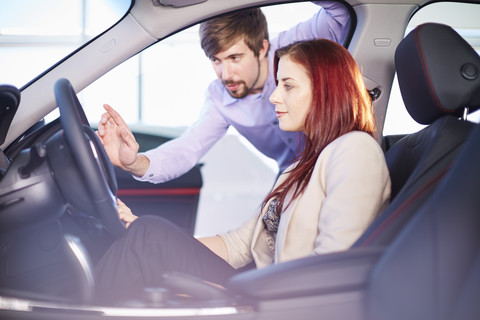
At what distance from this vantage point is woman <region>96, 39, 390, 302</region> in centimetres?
116

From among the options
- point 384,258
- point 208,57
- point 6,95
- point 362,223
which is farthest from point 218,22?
point 384,258

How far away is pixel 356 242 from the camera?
3.44ft

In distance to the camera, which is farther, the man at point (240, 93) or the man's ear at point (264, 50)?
the man's ear at point (264, 50)

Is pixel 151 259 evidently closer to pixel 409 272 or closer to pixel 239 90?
pixel 409 272

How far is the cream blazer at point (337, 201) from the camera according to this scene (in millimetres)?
1128

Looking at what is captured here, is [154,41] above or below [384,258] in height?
above

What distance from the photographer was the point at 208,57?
208 centimetres

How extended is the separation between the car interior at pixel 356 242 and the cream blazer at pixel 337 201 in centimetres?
8

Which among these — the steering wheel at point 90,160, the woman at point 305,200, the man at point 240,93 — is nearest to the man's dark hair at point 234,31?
the man at point 240,93

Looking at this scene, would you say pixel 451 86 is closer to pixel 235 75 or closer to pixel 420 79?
pixel 420 79

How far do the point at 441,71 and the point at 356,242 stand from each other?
1.51 ft

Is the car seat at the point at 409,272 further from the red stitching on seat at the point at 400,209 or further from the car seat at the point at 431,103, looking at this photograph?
the car seat at the point at 431,103

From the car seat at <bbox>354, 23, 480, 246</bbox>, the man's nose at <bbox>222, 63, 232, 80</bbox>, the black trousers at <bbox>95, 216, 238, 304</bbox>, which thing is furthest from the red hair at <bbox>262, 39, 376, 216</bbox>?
the man's nose at <bbox>222, 63, 232, 80</bbox>

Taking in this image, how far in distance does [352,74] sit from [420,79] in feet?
0.61
